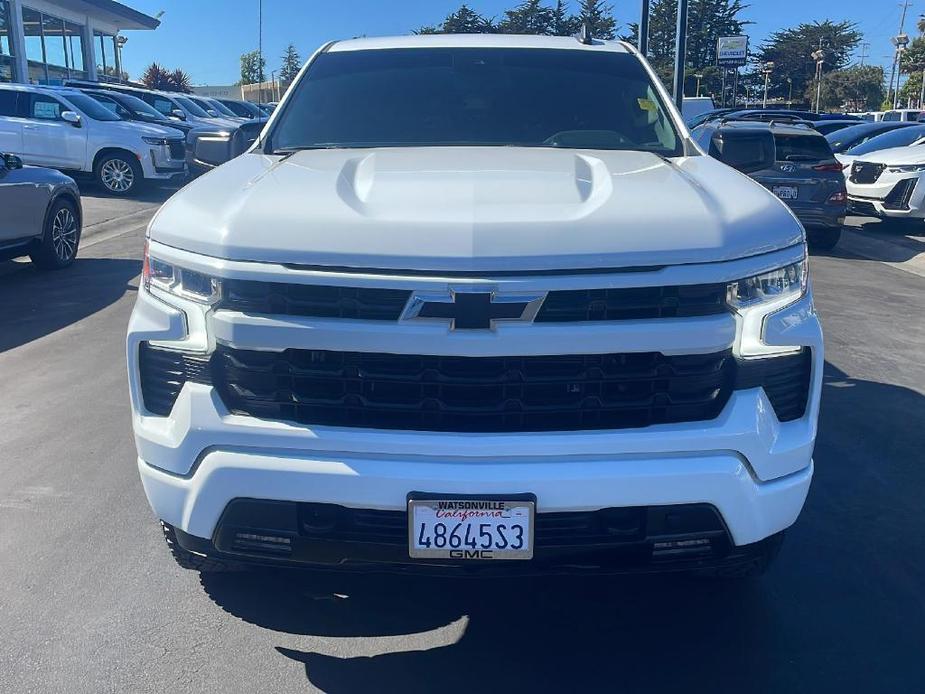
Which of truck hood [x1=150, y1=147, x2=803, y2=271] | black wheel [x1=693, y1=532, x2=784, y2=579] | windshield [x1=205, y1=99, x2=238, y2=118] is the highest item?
windshield [x1=205, y1=99, x2=238, y2=118]

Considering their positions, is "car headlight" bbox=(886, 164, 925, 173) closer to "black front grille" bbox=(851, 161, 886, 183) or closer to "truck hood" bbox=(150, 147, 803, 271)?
"black front grille" bbox=(851, 161, 886, 183)

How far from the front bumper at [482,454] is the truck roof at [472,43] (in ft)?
7.89

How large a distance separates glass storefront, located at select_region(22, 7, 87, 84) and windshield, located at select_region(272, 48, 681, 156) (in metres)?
30.2

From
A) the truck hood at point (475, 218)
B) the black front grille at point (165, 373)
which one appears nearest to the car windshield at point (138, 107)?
the truck hood at point (475, 218)

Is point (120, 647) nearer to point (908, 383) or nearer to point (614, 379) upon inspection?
point (614, 379)

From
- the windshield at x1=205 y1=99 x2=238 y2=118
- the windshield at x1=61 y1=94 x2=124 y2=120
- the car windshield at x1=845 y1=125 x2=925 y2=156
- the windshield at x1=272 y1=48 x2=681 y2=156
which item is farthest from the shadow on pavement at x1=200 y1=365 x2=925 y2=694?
the windshield at x1=205 y1=99 x2=238 y2=118

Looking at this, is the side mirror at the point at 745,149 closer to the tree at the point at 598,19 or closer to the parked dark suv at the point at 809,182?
the parked dark suv at the point at 809,182

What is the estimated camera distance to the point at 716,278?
2.53 meters

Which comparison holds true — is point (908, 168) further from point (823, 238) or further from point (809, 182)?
point (809, 182)

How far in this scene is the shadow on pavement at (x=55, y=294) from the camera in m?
7.34

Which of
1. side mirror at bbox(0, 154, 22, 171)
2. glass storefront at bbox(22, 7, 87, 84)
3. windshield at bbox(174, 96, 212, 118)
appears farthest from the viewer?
glass storefront at bbox(22, 7, 87, 84)

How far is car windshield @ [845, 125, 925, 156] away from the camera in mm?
14742

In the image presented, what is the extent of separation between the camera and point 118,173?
16.3m

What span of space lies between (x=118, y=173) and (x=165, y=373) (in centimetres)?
1490
